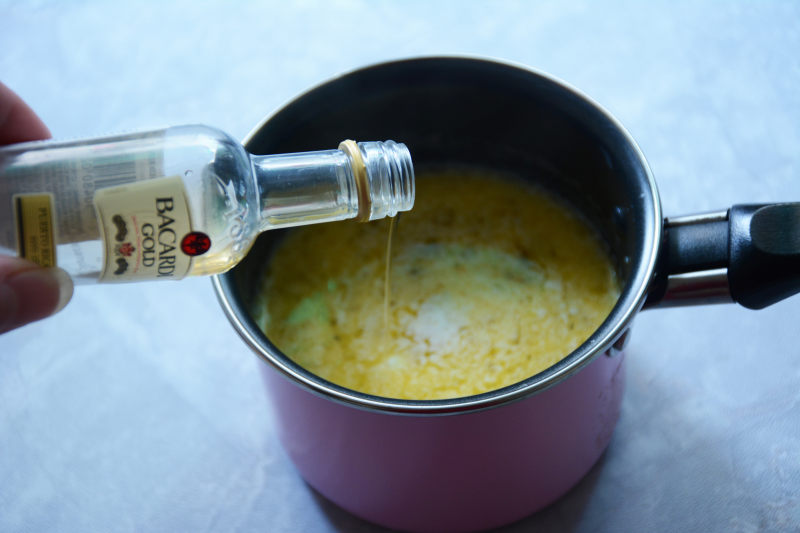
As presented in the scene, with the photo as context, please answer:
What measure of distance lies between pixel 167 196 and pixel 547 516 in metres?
0.62

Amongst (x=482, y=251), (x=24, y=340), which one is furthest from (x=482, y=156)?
(x=24, y=340)

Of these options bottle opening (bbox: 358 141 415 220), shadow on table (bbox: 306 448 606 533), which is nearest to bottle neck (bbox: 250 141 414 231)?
bottle opening (bbox: 358 141 415 220)

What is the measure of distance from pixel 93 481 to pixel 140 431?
0.09 meters

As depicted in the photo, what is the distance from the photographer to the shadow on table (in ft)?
3.19

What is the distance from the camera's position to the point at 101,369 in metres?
1.14

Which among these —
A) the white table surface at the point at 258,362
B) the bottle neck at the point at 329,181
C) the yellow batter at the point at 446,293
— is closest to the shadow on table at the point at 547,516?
the white table surface at the point at 258,362

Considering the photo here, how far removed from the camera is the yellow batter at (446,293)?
3.29 ft

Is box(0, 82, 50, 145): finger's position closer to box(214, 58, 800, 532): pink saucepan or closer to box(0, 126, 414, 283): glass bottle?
box(0, 126, 414, 283): glass bottle

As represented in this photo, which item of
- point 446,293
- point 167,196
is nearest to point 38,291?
point 167,196

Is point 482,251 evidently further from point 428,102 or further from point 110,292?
point 110,292

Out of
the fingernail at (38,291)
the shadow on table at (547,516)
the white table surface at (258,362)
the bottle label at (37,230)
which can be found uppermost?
the bottle label at (37,230)

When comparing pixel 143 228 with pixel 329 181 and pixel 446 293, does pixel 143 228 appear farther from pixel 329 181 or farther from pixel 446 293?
pixel 446 293

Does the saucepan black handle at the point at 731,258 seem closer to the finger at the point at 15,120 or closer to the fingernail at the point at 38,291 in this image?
the fingernail at the point at 38,291

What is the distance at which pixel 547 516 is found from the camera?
0.98 meters
